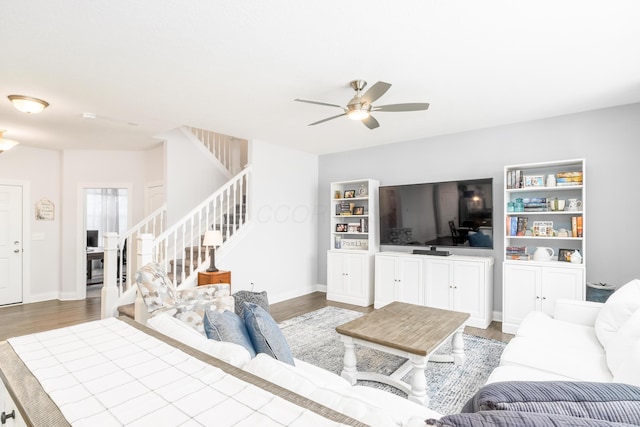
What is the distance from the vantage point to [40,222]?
18.1 ft

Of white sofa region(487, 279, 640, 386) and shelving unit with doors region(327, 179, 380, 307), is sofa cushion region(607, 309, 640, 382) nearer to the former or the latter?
white sofa region(487, 279, 640, 386)

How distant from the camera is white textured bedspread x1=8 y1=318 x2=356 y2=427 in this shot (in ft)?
3.02

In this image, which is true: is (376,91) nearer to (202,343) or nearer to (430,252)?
(202,343)

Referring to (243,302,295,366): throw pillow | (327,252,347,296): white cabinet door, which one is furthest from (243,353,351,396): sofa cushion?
(327,252,347,296): white cabinet door

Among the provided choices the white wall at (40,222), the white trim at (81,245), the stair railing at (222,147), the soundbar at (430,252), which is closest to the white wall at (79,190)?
the white trim at (81,245)

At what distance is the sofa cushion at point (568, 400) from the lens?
72cm

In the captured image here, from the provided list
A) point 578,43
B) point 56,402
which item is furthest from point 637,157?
point 56,402

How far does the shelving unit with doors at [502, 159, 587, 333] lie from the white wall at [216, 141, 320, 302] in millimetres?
3255

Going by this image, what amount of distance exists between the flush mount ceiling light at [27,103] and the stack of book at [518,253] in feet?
18.2

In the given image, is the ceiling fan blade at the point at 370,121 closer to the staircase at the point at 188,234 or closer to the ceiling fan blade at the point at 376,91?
the ceiling fan blade at the point at 376,91

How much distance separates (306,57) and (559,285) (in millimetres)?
3582

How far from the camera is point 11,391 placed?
3.75 ft

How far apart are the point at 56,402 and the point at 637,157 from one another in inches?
201

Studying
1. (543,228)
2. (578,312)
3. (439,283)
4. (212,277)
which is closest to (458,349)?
(578,312)
